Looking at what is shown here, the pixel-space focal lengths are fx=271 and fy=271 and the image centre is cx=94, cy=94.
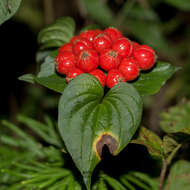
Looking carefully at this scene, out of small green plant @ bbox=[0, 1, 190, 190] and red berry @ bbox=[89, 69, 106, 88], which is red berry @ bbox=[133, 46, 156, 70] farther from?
red berry @ bbox=[89, 69, 106, 88]

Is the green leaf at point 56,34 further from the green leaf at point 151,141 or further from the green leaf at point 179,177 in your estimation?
the green leaf at point 179,177

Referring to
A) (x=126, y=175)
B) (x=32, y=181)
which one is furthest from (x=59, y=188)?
(x=126, y=175)

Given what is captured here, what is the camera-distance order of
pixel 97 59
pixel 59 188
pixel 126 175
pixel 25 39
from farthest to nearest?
pixel 25 39 < pixel 126 175 < pixel 59 188 < pixel 97 59

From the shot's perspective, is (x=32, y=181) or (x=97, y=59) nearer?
(x=97, y=59)

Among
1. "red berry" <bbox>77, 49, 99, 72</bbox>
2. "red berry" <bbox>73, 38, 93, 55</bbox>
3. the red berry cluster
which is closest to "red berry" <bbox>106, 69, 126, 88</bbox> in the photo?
the red berry cluster

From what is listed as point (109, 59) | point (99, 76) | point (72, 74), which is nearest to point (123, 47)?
point (109, 59)

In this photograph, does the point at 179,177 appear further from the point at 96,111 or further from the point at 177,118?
the point at 96,111

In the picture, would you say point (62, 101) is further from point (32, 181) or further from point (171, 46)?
point (171, 46)

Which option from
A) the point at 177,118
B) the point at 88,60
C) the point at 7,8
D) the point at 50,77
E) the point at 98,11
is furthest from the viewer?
the point at 98,11
